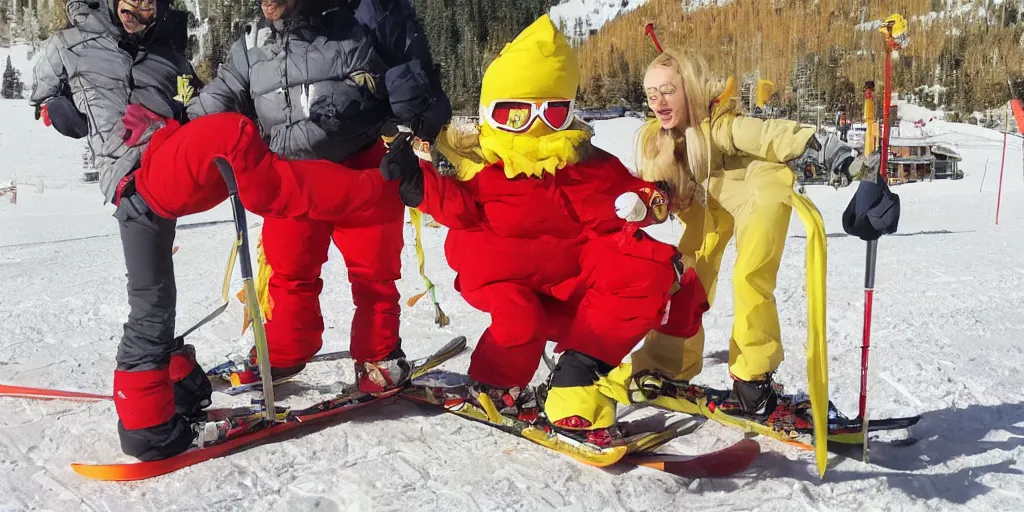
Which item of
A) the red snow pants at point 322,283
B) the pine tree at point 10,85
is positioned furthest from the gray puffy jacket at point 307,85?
the pine tree at point 10,85

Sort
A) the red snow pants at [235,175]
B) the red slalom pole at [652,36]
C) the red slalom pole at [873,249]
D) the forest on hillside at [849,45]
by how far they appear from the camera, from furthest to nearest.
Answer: the forest on hillside at [849,45] < the red slalom pole at [652,36] < the red slalom pole at [873,249] < the red snow pants at [235,175]

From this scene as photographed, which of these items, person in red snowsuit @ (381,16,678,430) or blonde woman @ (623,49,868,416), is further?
Result: blonde woman @ (623,49,868,416)

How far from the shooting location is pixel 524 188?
2.45 metres

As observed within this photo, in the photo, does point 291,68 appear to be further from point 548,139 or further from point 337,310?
point 337,310

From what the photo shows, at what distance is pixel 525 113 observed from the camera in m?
2.43

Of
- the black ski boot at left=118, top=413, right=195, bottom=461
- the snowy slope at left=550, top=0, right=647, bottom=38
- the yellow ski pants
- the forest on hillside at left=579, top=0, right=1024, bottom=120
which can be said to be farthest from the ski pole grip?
the snowy slope at left=550, top=0, right=647, bottom=38

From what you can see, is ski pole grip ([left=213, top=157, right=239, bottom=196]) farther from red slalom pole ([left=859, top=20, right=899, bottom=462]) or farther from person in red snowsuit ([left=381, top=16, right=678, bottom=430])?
red slalom pole ([left=859, top=20, right=899, bottom=462])

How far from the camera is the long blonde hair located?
8.52ft

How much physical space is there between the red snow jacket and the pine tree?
2967 centimetres

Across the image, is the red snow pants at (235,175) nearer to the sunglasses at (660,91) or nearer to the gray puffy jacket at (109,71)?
the gray puffy jacket at (109,71)

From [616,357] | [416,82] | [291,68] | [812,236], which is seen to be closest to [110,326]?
[291,68]

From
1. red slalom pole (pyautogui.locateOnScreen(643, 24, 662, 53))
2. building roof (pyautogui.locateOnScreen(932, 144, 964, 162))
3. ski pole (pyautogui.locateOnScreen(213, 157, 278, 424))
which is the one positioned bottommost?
building roof (pyautogui.locateOnScreen(932, 144, 964, 162))

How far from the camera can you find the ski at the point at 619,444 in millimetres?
2291

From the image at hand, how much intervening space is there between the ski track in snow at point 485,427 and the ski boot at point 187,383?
0.86 ft
